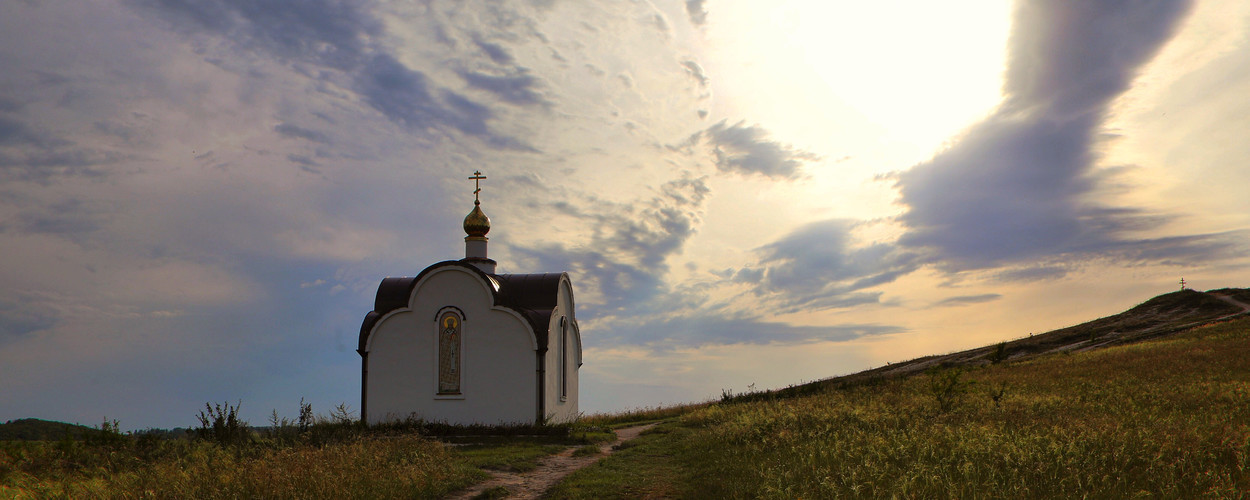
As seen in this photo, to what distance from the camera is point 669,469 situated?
11953 mm

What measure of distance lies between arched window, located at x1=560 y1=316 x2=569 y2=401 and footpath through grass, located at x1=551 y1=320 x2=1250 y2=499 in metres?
3.90

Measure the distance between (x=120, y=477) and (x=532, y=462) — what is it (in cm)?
643

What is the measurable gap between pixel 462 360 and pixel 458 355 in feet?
0.68

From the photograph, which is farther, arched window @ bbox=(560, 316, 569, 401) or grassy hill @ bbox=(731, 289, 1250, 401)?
grassy hill @ bbox=(731, 289, 1250, 401)

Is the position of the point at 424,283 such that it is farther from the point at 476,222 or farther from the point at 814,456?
the point at 814,456

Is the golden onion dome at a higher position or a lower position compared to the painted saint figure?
higher

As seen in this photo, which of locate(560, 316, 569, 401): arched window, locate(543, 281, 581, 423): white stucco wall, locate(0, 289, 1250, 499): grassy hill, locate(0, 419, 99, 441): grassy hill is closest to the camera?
locate(0, 289, 1250, 499): grassy hill

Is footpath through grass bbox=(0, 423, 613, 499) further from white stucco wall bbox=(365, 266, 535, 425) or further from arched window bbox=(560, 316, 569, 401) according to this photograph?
arched window bbox=(560, 316, 569, 401)

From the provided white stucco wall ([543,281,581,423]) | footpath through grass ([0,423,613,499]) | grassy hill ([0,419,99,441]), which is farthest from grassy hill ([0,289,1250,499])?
grassy hill ([0,419,99,441])

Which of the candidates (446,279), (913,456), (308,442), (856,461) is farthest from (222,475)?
(446,279)

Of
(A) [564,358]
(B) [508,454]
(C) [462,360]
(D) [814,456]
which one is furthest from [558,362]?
(D) [814,456]

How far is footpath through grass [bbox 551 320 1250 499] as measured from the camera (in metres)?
8.22

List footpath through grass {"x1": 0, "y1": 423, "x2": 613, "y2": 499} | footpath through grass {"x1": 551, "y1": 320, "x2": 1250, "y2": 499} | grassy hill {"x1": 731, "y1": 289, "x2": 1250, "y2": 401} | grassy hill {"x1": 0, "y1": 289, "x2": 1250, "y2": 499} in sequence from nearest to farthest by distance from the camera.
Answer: footpath through grass {"x1": 551, "y1": 320, "x2": 1250, "y2": 499} → grassy hill {"x1": 0, "y1": 289, "x2": 1250, "y2": 499} → footpath through grass {"x1": 0, "y1": 423, "x2": 613, "y2": 499} → grassy hill {"x1": 731, "y1": 289, "x2": 1250, "y2": 401}

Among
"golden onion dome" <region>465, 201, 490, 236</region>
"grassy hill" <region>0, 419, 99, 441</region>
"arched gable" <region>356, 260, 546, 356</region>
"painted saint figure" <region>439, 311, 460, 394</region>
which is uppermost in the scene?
"golden onion dome" <region>465, 201, 490, 236</region>
